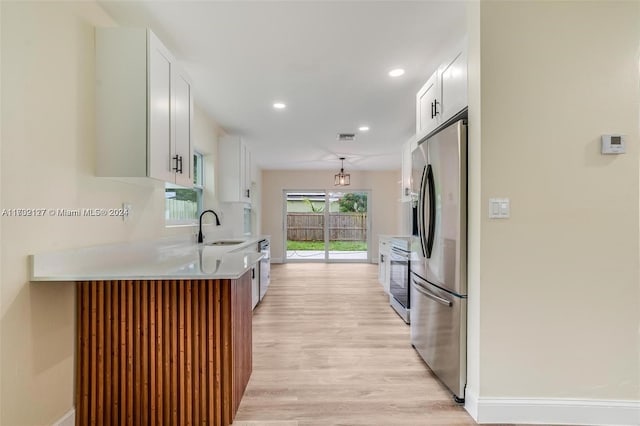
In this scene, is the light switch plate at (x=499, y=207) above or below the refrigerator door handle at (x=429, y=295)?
above

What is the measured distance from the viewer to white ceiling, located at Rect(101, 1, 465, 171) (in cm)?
194

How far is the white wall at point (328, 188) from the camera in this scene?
8156mm

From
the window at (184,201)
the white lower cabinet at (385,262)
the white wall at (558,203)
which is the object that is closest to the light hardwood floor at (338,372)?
the white lower cabinet at (385,262)

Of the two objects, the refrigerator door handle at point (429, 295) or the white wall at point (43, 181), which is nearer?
the white wall at point (43, 181)

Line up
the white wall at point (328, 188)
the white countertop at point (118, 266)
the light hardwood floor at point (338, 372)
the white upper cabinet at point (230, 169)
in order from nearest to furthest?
1. the white countertop at point (118, 266)
2. the light hardwood floor at point (338, 372)
3. the white upper cabinet at point (230, 169)
4. the white wall at point (328, 188)

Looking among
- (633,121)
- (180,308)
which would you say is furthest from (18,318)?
(633,121)

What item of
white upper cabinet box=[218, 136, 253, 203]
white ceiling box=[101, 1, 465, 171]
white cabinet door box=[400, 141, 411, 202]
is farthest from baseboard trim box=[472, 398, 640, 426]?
white upper cabinet box=[218, 136, 253, 203]

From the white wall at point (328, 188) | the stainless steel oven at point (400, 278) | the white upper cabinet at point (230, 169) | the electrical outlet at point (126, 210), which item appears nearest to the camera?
the electrical outlet at point (126, 210)

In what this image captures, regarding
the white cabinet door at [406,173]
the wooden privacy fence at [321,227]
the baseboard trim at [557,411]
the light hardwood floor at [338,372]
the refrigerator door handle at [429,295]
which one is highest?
the white cabinet door at [406,173]

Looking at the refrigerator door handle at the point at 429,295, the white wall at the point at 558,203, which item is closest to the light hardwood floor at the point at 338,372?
the white wall at the point at 558,203

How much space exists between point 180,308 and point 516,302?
1.96 m

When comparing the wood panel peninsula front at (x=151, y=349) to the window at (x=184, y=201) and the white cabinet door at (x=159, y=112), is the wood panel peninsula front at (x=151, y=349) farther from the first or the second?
the window at (x=184, y=201)

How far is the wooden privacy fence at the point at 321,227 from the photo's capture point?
8242mm

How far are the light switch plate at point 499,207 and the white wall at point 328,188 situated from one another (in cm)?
642
